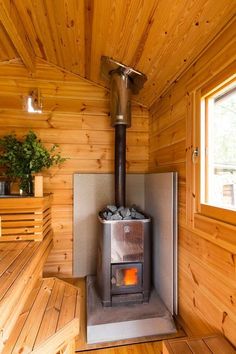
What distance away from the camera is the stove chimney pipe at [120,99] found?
2021 mm

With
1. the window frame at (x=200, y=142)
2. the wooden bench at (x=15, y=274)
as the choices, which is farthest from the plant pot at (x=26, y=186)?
A: the window frame at (x=200, y=142)

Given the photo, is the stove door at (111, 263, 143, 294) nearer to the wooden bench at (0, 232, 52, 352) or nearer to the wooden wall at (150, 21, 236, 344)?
the wooden wall at (150, 21, 236, 344)

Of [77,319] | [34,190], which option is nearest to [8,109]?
[34,190]

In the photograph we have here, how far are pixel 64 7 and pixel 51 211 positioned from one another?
1.84m

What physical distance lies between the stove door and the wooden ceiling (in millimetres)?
1667

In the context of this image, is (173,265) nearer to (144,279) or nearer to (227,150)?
(144,279)

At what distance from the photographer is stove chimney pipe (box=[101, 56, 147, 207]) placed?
202 cm

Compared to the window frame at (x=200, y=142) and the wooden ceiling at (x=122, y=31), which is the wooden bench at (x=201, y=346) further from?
the wooden ceiling at (x=122, y=31)

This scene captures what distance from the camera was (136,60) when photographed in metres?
1.83

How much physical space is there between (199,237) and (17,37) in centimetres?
212

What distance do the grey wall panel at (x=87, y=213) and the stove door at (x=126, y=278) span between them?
0.66 metres

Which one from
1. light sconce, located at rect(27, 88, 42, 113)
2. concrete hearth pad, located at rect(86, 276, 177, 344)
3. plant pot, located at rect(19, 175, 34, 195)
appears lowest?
concrete hearth pad, located at rect(86, 276, 177, 344)

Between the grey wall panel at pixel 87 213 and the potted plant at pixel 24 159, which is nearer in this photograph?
the potted plant at pixel 24 159

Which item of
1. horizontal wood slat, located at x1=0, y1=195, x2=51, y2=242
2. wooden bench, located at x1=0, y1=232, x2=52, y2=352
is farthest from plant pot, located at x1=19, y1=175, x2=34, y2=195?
wooden bench, located at x1=0, y1=232, x2=52, y2=352
